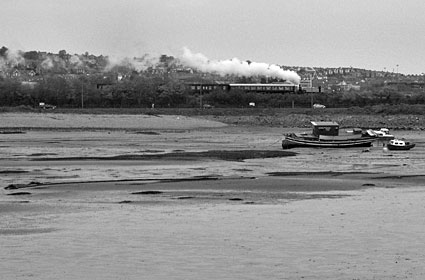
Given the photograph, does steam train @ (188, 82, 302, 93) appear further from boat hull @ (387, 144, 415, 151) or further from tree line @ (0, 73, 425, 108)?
boat hull @ (387, 144, 415, 151)

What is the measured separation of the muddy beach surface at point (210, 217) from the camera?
68.3 feet

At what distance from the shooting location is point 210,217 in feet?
90.2

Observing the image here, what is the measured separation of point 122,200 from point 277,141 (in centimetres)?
4446

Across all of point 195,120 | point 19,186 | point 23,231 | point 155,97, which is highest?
point 23,231

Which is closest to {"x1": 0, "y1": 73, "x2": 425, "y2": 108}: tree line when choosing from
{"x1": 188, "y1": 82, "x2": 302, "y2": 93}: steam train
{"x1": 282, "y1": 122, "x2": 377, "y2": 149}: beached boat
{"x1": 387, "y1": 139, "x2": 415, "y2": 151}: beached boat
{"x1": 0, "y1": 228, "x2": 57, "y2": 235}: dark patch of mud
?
{"x1": 188, "y1": 82, "x2": 302, "y2": 93}: steam train

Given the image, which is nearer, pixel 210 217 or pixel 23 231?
pixel 23 231

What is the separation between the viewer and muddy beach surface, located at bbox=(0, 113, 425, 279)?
20828 mm

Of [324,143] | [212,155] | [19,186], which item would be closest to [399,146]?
[324,143]

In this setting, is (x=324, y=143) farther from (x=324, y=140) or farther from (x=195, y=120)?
(x=195, y=120)

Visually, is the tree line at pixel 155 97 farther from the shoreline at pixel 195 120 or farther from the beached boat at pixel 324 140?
the beached boat at pixel 324 140

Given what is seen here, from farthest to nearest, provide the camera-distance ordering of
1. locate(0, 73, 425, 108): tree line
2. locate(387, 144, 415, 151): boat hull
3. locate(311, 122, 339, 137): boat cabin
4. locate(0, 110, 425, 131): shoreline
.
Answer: locate(0, 73, 425, 108): tree line < locate(0, 110, 425, 131): shoreline < locate(311, 122, 339, 137): boat cabin < locate(387, 144, 415, 151): boat hull

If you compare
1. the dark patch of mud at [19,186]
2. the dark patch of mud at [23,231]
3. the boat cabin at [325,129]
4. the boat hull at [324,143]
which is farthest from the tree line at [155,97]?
the dark patch of mud at [23,231]

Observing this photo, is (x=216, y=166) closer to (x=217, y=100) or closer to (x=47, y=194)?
(x=47, y=194)

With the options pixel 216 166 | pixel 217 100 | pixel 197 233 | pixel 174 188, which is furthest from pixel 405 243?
pixel 217 100
